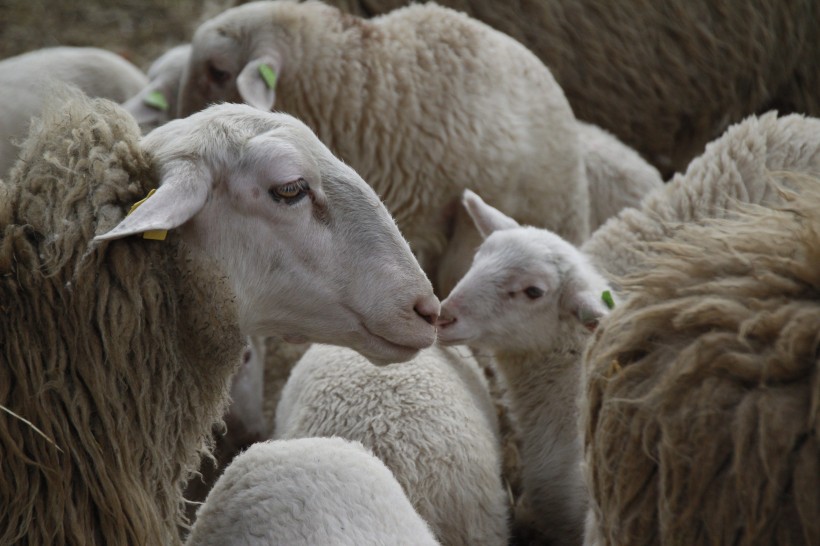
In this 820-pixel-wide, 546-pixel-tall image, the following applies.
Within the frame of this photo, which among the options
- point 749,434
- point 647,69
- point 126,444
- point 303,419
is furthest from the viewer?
point 647,69

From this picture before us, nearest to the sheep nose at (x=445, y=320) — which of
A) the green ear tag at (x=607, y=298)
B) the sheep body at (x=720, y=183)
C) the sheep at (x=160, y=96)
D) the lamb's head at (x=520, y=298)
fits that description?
the lamb's head at (x=520, y=298)

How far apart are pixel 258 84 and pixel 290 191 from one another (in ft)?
6.44

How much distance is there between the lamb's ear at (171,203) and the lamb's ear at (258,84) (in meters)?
1.85

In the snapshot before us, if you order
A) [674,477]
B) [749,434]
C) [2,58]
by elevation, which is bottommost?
[2,58]

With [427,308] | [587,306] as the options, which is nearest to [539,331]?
[587,306]

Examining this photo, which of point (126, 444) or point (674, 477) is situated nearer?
point (674, 477)

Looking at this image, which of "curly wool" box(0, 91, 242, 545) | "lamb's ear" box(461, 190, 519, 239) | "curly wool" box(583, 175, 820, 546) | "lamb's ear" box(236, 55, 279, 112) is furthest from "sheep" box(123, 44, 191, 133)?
"curly wool" box(583, 175, 820, 546)

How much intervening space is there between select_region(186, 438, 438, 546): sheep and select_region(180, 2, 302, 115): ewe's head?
2.35m

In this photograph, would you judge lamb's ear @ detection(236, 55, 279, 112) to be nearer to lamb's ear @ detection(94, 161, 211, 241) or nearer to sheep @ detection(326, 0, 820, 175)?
lamb's ear @ detection(94, 161, 211, 241)

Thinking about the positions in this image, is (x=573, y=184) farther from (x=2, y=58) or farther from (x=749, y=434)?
(x=2, y=58)

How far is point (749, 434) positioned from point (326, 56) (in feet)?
10.7

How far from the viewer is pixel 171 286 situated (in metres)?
2.80

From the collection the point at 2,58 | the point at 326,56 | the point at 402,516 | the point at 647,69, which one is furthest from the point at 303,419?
the point at 2,58

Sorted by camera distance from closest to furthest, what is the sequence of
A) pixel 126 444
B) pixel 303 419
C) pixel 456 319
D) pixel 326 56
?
pixel 126 444 < pixel 303 419 < pixel 456 319 < pixel 326 56
